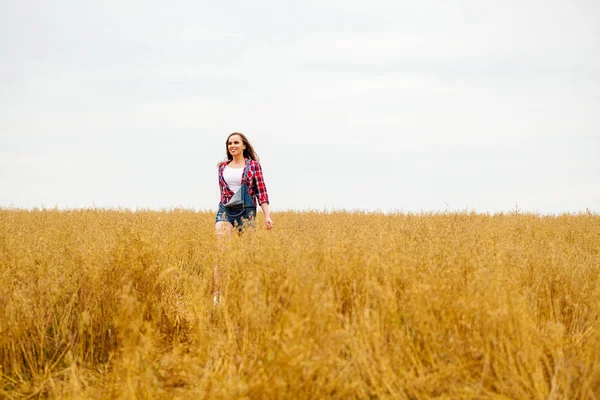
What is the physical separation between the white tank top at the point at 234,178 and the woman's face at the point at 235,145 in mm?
224

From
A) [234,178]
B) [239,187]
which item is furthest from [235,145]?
[239,187]

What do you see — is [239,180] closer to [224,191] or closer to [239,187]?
[239,187]

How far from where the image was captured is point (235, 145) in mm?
5727

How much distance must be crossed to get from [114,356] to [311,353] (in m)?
1.58

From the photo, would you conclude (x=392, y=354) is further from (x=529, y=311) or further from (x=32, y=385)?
(x=32, y=385)

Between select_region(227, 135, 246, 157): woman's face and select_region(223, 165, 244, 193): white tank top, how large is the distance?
22cm

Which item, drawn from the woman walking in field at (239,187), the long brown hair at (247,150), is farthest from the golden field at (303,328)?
the long brown hair at (247,150)

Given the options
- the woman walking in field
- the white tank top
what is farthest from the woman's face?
the white tank top

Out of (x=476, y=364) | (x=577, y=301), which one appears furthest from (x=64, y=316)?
(x=577, y=301)

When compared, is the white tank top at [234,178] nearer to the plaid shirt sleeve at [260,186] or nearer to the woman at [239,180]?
the woman at [239,180]

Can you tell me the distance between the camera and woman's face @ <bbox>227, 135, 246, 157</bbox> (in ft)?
18.8

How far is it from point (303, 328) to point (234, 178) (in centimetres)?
336

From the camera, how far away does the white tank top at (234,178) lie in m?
5.56

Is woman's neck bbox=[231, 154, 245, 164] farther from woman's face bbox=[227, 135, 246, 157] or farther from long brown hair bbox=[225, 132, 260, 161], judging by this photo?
long brown hair bbox=[225, 132, 260, 161]
